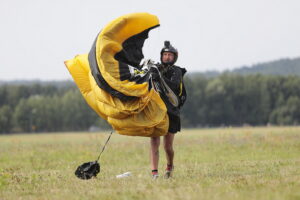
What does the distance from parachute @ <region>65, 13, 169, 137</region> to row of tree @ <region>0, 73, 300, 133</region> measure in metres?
97.1

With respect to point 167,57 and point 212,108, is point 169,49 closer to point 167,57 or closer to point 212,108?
point 167,57

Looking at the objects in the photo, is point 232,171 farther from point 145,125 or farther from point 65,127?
point 65,127

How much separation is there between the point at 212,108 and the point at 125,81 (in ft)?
334

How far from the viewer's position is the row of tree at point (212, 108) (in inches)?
4291

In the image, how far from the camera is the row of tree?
109m

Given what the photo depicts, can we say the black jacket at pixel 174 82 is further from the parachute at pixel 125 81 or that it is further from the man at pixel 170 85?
the parachute at pixel 125 81

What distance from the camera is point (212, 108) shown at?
111 m

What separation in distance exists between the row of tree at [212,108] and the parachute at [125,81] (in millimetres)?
97138

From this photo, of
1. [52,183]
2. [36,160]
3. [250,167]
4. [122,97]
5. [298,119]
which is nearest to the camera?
[122,97]

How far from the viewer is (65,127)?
114 metres

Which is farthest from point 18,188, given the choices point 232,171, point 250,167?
point 250,167

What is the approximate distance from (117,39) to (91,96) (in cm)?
126

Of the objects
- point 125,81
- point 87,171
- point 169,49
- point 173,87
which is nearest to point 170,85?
point 173,87

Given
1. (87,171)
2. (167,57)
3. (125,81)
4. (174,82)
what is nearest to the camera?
(125,81)
